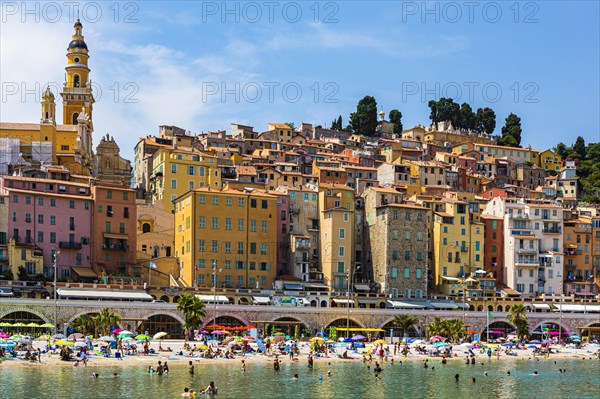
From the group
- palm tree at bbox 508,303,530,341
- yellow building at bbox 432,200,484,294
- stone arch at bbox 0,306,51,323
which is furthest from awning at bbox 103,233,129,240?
palm tree at bbox 508,303,530,341

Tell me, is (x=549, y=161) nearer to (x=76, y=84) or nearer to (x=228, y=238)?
(x=76, y=84)

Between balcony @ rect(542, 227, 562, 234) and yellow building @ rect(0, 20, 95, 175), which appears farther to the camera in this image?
balcony @ rect(542, 227, 562, 234)

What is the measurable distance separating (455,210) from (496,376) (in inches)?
1693

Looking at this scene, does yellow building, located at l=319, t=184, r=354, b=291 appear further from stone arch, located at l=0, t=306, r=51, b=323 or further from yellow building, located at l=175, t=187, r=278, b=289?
stone arch, located at l=0, t=306, r=51, b=323

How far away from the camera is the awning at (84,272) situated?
103 meters

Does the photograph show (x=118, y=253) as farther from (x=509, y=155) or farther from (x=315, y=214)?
(x=509, y=155)

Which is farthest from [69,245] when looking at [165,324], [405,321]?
[405,321]

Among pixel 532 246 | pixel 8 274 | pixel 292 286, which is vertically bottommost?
pixel 292 286

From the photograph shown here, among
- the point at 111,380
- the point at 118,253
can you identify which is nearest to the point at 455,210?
the point at 118,253

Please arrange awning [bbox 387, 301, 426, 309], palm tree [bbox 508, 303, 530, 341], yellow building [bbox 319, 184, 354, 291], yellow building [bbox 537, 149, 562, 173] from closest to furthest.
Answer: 1. palm tree [bbox 508, 303, 530, 341]
2. awning [bbox 387, 301, 426, 309]
3. yellow building [bbox 319, 184, 354, 291]
4. yellow building [bbox 537, 149, 562, 173]

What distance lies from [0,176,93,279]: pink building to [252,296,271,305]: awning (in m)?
18.0

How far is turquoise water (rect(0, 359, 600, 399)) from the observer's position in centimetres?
6581

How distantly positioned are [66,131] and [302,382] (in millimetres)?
73401

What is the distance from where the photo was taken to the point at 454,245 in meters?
123
